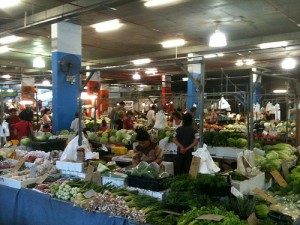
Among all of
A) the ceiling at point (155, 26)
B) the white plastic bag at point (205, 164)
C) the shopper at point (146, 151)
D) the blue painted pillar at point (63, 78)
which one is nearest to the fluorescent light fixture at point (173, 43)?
the ceiling at point (155, 26)

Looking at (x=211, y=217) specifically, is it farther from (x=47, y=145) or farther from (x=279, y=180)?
(x=47, y=145)

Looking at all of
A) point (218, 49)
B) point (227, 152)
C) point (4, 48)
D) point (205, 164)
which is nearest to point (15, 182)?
point (205, 164)

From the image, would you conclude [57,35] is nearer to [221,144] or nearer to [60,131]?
[60,131]

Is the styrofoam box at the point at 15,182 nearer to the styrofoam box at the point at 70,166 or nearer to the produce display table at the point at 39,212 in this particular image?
the produce display table at the point at 39,212

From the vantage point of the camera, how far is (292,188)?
172 inches

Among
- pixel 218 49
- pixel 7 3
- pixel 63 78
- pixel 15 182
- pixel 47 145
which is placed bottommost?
pixel 15 182

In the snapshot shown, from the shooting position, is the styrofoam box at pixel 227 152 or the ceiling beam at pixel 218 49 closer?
the styrofoam box at pixel 227 152

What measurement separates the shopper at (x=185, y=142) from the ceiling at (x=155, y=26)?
4.49 ft

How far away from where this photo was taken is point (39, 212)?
4172 mm

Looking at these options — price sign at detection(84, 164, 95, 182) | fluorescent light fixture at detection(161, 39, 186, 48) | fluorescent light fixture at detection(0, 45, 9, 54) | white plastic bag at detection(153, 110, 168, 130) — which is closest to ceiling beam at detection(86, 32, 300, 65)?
fluorescent light fixture at detection(161, 39, 186, 48)

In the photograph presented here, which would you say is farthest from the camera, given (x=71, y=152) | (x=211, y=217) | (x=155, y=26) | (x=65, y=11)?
(x=155, y=26)

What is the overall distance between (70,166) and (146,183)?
1.51m

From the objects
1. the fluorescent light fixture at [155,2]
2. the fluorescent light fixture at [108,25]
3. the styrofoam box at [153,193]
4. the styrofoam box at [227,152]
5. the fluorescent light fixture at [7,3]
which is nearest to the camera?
the styrofoam box at [153,193]

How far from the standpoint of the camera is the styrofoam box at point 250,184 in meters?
4.00
